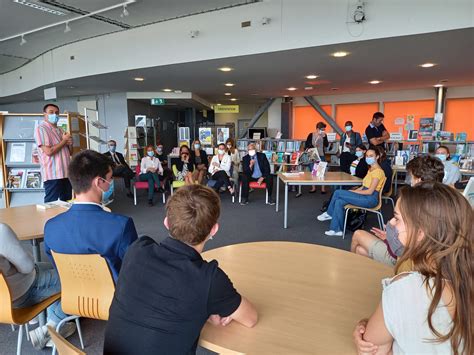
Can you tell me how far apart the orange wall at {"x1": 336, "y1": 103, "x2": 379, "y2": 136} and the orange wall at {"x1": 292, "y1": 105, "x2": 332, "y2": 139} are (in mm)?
771

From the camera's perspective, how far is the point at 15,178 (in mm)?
4852

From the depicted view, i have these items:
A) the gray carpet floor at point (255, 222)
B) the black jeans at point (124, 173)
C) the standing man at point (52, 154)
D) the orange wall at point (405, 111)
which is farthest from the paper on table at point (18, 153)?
the orange wall at point (405, 111)

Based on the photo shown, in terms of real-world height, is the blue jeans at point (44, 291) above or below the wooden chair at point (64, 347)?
below

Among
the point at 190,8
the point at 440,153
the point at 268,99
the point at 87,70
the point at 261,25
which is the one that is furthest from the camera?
the point at 268,99

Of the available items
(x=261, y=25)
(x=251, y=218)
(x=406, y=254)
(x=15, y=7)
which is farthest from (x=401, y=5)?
(x=15, y=7)

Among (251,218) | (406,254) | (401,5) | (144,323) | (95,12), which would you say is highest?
(95,12)

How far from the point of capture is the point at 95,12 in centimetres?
547

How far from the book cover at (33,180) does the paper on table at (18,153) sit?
22 centimetres

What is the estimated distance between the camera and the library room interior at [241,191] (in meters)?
1.02

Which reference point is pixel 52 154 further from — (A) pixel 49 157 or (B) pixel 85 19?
(B) pixel 85 19

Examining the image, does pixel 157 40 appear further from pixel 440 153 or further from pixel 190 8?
pixel 440 153

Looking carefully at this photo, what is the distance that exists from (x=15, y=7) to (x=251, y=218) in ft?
17.3

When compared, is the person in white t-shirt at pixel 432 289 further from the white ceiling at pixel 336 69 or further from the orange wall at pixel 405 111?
the orange wall at pixel 405 111

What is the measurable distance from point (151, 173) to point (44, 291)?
458 centimetres
